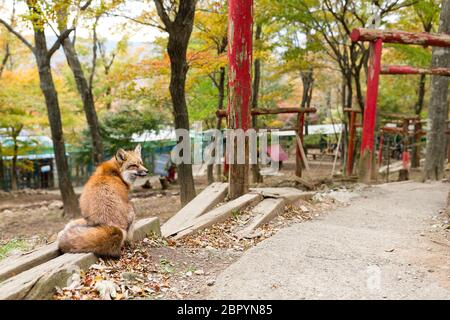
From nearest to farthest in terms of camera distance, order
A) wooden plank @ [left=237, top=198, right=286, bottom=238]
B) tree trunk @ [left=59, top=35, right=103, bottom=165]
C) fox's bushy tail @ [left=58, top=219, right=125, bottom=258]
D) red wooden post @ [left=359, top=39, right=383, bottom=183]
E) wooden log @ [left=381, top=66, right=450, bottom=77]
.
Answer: fox's bushy tail @ [left=58, top=219, right=125, bottom=258], wooden plank @ [left=237, top=198, right=286, bottom=238], red wooden post @ [left=359, top=39, right=383, bottom=183], wooden log @ [left=381, top=66, right=450, bottom=77], tree trunk @ [left=59, top=35, right=103, bottom=165]

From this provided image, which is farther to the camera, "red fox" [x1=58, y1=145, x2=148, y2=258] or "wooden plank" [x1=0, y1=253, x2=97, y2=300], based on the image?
"red fox" [x1=58, y1=145, x2=148, y2=258]

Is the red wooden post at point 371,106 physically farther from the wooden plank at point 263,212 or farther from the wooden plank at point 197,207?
the wooden plank at point 197,207

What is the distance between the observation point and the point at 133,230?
4145 mm

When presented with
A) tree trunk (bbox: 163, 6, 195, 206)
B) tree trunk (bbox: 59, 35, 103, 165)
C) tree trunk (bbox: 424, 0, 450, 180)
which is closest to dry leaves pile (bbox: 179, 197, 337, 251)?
tree trunk (bbox: 163, 6, 195, 206)

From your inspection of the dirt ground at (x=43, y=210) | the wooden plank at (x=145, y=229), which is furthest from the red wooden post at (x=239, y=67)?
the dirt ground at (x=43, y=210)

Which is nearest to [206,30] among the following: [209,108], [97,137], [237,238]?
[209,108]

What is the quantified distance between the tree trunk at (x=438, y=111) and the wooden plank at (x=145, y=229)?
930 cm

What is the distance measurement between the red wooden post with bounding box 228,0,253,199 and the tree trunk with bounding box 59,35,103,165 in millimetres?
8249

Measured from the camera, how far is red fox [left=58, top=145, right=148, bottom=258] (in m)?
3.52

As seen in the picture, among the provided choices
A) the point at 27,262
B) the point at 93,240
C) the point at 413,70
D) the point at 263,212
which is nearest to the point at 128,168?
the point at 93,240

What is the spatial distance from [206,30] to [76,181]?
49.6 feet

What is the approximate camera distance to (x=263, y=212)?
573 centimetres

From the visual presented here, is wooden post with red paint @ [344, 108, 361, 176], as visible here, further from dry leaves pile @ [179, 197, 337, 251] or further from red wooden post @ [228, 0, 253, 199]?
red wooden post @ [228, 0, 253, 199]
